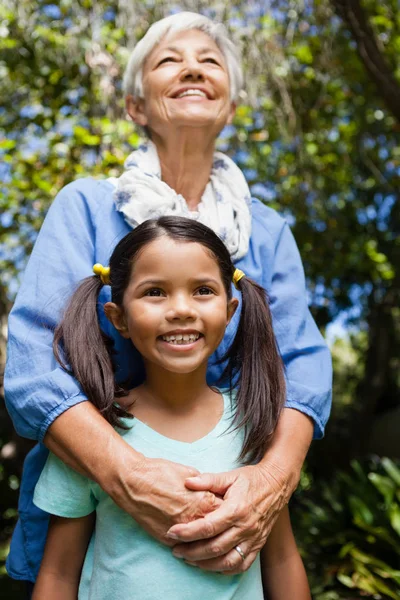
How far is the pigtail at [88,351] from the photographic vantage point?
5.87 ft

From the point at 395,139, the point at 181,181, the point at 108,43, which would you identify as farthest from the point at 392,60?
the point at 181,181

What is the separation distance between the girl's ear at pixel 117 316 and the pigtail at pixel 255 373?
1.07ft

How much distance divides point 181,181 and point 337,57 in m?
3.95

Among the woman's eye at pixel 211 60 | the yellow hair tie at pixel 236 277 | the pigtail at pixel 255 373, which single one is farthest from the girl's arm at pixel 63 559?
the woman's eye at pixel 211 60

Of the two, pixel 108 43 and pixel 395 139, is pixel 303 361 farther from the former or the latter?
pixel 395 139

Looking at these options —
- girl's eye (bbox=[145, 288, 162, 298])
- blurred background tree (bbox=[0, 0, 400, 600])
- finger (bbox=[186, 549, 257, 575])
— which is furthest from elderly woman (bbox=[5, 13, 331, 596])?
blurred background tree (bbox=[0, 0, 400, 600])

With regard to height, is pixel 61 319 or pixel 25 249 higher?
pixel 61 319

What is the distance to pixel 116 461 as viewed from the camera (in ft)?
5.45

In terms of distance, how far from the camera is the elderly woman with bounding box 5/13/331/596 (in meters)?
1.65

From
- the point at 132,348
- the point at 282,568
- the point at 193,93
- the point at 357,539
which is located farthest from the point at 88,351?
the point at 357,539

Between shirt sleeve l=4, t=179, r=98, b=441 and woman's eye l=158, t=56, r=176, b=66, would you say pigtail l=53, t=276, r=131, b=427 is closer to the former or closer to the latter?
shirt sleeve l=4, t=179, r=98, b=441

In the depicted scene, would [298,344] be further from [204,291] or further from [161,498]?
[161,498]

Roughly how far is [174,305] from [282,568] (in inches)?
29.7

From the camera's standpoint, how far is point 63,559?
1776mm
